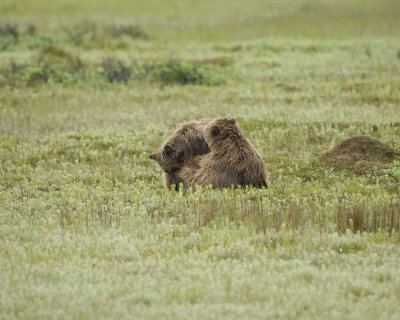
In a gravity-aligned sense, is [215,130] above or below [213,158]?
above

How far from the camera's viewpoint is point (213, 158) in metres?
11.0

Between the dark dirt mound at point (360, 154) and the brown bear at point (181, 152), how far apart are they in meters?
2.32

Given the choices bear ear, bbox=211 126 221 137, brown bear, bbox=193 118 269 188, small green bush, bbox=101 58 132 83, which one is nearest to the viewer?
brown bear, bbox=193 118 269 188

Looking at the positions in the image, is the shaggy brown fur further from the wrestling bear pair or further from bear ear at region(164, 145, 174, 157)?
bear ear at region(164, 145, 174, 157)

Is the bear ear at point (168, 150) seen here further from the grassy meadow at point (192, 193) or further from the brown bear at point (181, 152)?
the grassy meadow at point (192, 193)

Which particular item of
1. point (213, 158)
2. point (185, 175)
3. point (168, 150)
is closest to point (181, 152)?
point (168, 150)

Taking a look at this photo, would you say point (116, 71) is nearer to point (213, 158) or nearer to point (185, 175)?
point (185, 175)

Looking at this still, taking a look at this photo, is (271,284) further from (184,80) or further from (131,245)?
(184,80)

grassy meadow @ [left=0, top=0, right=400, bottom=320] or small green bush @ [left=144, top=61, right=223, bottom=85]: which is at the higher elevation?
small green bush @ [left=144, top=61, right=223, bottom=85]

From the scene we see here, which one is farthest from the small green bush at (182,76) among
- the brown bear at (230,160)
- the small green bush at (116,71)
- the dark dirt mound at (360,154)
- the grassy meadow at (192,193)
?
the brown bear at (230,160)

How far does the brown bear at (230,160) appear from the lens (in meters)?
10.8

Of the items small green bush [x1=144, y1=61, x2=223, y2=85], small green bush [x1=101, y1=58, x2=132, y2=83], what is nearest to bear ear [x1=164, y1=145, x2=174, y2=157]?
small green bush [x1=144, y1=61, x2=223, y2=85]

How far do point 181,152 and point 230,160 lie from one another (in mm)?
953

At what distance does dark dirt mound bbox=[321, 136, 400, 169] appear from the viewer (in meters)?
12.6
